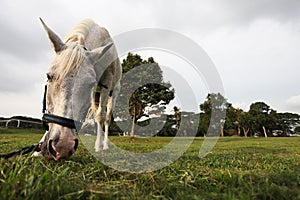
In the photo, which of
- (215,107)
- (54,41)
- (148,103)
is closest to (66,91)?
(54,41)

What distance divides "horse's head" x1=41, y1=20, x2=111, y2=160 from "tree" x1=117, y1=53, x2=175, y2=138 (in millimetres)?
12973

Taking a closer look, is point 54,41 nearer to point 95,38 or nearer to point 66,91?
point 66,91

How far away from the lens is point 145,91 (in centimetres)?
1953

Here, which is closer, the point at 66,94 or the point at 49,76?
the point at 66,94

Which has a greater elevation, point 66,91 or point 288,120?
point 288,120

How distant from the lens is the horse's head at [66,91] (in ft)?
8.73

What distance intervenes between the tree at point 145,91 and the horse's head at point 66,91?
1297 cm

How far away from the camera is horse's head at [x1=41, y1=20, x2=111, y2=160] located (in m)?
2.66

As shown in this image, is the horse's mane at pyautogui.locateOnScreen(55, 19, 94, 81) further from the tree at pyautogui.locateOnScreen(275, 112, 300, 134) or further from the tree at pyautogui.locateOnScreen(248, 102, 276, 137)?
the tree at pyautogui.locateOnScreen(275, 112, 300, 134)

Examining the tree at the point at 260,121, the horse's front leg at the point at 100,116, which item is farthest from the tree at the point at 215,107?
the tree at the point at 260,121

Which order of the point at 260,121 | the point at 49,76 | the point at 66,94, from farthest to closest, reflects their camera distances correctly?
the point at 260,121 < the point at 49,76 < the point at 66,94

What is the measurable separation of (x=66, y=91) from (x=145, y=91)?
1654 centimetres

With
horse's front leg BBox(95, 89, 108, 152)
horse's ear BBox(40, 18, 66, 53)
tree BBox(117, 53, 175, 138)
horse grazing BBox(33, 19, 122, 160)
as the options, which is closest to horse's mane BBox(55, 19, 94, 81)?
horse grazing BBox(33, 19, 122, 160)

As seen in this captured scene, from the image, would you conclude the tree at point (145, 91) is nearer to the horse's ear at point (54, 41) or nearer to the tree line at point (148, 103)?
the tree line at point (148, 103)
